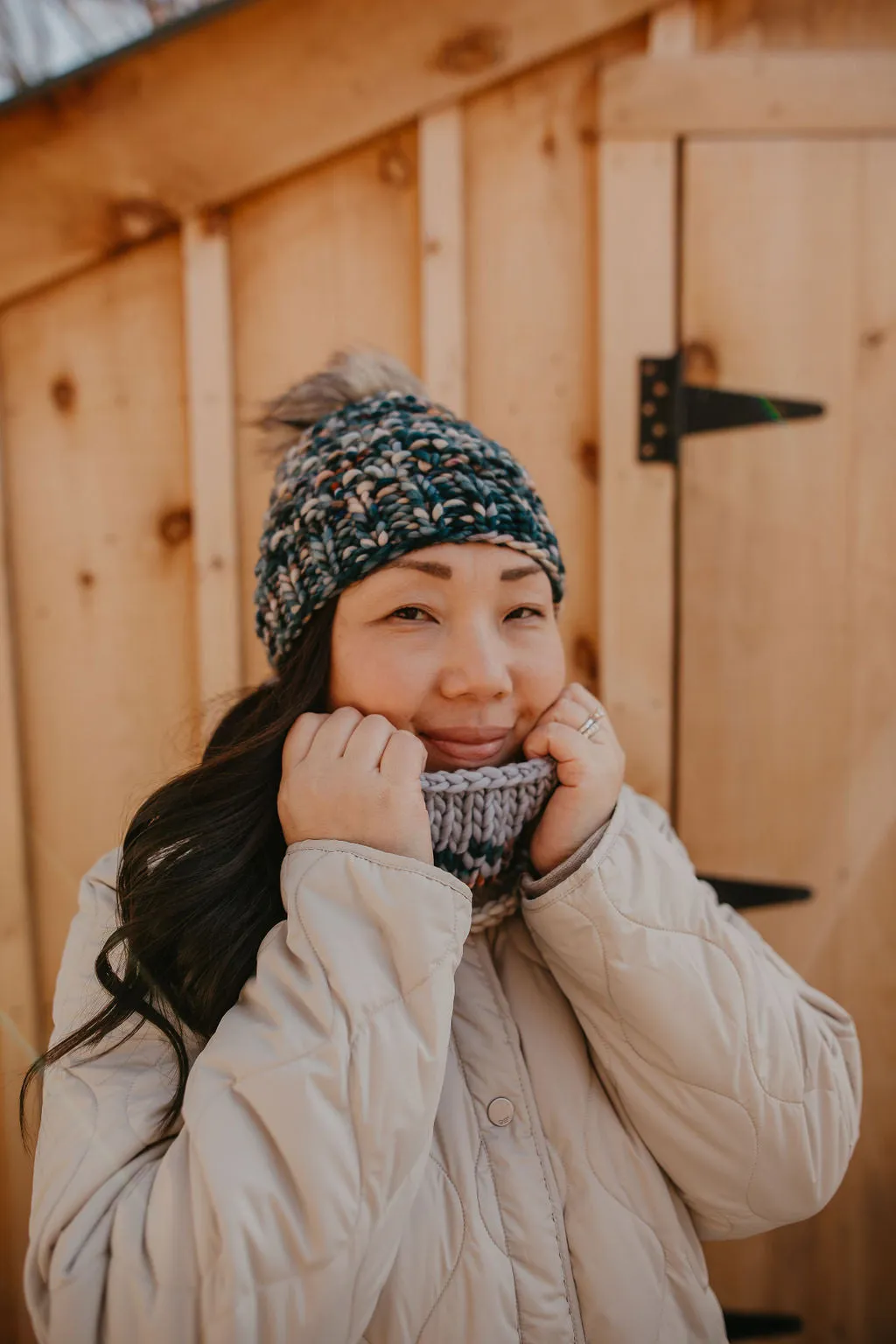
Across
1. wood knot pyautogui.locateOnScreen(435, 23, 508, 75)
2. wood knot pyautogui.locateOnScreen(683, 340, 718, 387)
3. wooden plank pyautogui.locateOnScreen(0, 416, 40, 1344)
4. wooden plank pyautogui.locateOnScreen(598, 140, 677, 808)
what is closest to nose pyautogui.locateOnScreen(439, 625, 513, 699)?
wooden plank pyautogui.locateOnScreen(598, 140, 677, 808)

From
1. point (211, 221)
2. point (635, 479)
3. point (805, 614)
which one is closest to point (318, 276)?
point (211, 221)

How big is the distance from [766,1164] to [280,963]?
701 mm

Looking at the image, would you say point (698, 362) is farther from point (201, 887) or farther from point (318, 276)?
point (201, 887)

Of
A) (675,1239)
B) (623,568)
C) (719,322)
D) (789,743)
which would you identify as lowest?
(675,1239)

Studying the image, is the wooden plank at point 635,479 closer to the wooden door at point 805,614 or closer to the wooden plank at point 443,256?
the wooden door at point 805,614

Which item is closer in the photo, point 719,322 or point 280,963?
point 280,963

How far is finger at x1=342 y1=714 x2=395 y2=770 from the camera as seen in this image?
0.98 metres

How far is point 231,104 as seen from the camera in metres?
1.52

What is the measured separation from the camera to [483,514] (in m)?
1.08

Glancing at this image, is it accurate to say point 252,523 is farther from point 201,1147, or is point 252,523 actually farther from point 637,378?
point 201,1147

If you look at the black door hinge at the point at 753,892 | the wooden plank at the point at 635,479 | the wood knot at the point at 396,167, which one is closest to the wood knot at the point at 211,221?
the wood knot at the point at 396,167

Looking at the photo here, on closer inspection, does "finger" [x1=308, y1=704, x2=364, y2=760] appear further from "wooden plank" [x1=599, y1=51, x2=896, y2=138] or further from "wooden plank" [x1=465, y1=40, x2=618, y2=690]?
"wooden plank" [x1=599, y1=51, x2=896, y2=138]

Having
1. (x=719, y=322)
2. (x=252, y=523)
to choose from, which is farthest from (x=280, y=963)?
(x=719, y=322)

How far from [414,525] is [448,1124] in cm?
79
